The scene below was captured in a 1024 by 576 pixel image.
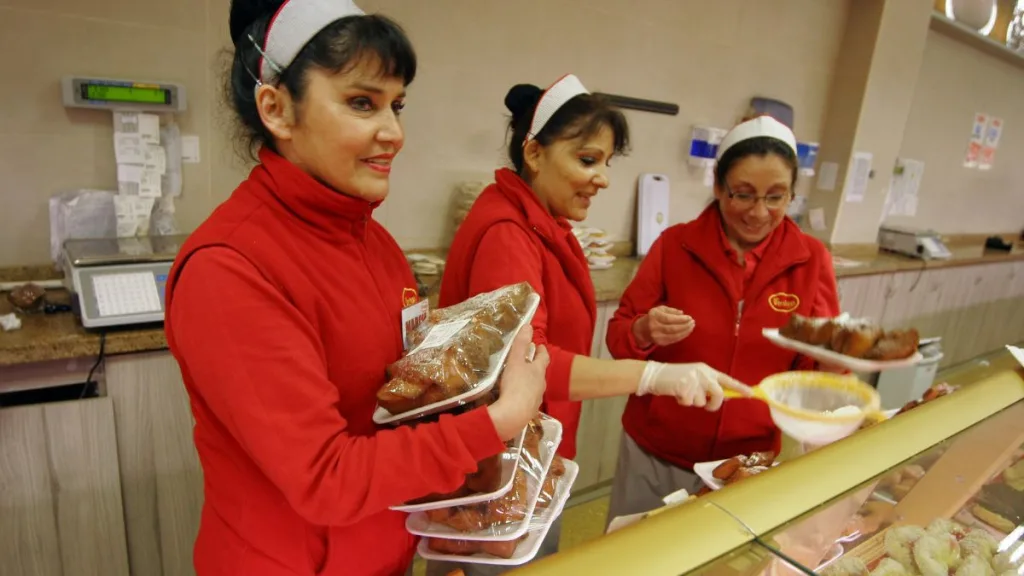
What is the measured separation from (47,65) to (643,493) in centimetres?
213

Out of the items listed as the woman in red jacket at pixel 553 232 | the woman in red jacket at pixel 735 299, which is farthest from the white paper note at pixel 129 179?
the woman in red jacket at pixel 735 299

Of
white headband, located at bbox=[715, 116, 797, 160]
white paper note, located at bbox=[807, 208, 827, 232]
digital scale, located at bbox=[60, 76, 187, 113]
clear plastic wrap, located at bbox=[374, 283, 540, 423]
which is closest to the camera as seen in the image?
clear plastic wrap, located at bbox=[374, 283, 540, 423]

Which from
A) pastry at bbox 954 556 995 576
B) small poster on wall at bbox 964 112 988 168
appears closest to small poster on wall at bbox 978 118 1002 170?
small poster on wall at bbox 964 112 988 168

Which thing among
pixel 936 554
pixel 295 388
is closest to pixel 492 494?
pixel 295 388

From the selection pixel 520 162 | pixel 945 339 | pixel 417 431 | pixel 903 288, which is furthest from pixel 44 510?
pixel 945 339

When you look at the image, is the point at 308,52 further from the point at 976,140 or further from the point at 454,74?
the point at 976,140

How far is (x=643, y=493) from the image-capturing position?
5.60 feet

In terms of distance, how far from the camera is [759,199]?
152 centimetres

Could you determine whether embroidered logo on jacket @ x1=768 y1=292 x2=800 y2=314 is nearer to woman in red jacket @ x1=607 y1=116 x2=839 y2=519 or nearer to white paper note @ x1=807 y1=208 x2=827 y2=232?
woman in red jacket @ x1=607 y1=116 x2=839 y2=519

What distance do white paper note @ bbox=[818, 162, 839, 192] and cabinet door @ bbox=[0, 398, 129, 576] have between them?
13.8 ft

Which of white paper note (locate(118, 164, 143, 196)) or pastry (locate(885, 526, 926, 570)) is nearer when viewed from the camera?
pastry (locate(885, 526, 926, 570))

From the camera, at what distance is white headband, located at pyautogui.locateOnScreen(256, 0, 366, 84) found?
76 centimetres

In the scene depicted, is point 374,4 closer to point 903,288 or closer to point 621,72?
point 621,72

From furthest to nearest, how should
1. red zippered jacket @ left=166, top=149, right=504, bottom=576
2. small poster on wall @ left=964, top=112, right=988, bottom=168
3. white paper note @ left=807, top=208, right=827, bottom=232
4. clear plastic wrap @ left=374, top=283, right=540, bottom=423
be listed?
small poster on wall @ left=964, top=112, right=988, bottom=168
white paper note @ left=807, top=208, right=827, bottom=232
clear plastic wrap @ left=374, top=283, right=540, bottom=423
red zippered jacket @ left=166, top=149, right=504, bottom=576
